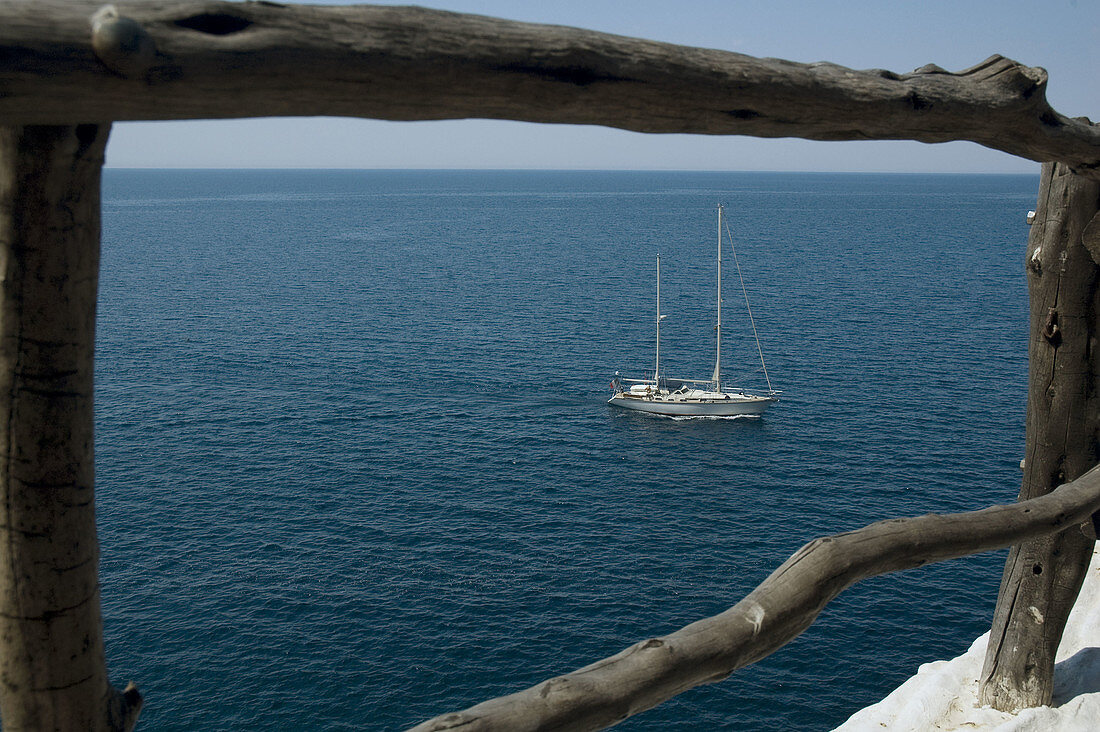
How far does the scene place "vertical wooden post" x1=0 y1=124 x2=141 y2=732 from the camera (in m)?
2.31

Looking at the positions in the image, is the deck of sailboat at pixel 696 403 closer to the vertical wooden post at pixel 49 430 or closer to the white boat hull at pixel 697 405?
the white boat hull at pixel 697 405

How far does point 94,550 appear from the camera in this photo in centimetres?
261

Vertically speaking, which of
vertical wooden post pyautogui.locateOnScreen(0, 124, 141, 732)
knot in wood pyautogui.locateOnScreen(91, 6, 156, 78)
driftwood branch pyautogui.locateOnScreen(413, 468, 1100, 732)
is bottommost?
driftwood branch pyautogui.locateOnScreen(413, 468, 1100, 732)

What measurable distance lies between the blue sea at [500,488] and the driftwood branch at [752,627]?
24653mm

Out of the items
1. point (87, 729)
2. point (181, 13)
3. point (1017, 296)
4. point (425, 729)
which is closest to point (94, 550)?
point (87, 729)

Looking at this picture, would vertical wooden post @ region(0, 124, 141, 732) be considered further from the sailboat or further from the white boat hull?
the white boat hull

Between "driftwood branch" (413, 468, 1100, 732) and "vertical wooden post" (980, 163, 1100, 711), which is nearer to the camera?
"driftwood branch" (413, 468, 1100, 732)

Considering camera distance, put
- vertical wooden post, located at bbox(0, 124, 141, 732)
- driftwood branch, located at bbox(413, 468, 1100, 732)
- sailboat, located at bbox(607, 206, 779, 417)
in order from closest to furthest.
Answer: vertical wooden post, located at bbox(0, 124, 141, 732), driftwood branch, located at bbox(413, 468, 1100, 732), sailboat, located at bbox(607, 206, 779, 417)

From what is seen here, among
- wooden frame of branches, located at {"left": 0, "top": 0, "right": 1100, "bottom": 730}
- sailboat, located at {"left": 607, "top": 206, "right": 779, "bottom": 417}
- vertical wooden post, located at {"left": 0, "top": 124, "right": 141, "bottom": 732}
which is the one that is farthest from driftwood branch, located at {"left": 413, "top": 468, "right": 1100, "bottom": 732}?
sailboat, located at {"left": 607, "top": 206, "right": 779, "bottom": 417}

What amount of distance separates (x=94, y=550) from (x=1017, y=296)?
102m

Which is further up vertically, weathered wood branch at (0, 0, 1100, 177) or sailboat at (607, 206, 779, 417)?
weathered wood branch at (0, 0, 1100, 177)

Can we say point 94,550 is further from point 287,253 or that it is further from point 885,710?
point 287,253

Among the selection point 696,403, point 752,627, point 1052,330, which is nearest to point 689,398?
point 696,403

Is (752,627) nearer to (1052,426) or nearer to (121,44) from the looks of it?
(121,44)
